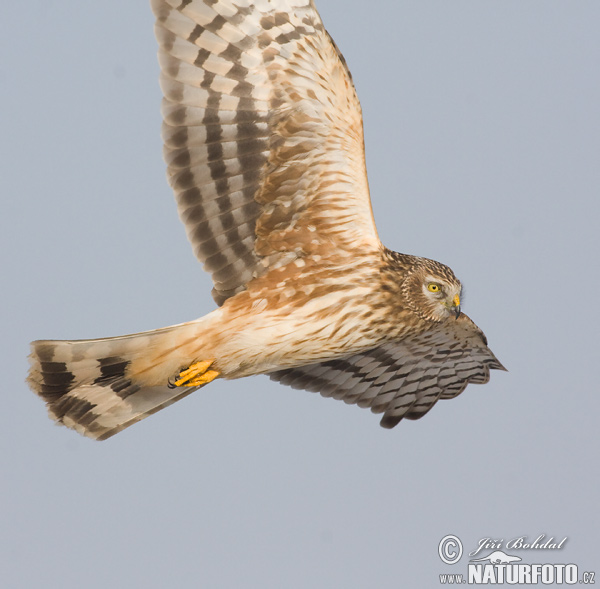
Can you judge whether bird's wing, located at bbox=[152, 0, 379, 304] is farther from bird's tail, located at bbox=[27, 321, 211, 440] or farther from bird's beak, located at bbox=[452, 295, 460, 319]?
bird's beak, located at bbox=[452, 295, 460, 319]

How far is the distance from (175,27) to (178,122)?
2.33ft

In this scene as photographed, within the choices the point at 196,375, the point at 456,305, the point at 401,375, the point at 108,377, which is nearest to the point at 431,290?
the point at 456,305

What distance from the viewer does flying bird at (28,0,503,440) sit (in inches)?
291

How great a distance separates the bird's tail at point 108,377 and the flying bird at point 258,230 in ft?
0.04

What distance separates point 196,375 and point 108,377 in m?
0.73

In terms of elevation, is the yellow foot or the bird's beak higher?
the bird's beak

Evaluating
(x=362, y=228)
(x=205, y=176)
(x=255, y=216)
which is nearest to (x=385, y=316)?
(x=362, y=228)

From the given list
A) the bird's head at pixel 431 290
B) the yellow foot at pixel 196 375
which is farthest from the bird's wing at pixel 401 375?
the yellow foot at pixel 196 375

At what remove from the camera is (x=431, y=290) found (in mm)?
8211

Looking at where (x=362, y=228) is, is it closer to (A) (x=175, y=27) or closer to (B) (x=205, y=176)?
(B) (x=205, y=176)

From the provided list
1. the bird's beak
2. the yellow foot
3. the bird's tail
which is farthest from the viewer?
the bird's beak

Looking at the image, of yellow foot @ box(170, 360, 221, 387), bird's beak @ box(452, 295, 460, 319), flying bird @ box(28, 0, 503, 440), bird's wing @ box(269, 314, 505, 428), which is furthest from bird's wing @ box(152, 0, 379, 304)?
bird's wing @ box(269, 314, 505, 428)

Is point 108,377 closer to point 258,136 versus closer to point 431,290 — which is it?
point 258,136

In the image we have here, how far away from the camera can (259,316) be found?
804 cm
